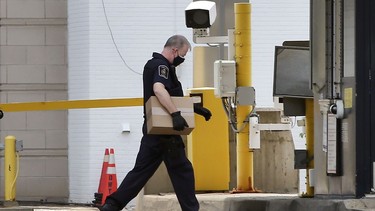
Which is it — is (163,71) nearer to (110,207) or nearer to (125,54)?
(110,207)

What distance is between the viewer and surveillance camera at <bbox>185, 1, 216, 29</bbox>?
51.9 feet

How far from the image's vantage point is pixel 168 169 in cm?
1285

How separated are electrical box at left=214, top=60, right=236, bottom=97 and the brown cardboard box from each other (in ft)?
9.50

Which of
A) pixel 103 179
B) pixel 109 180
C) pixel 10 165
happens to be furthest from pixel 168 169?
pixel 103 179

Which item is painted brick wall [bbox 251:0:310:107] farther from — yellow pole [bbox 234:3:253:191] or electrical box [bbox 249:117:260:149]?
electrical box [bbox 249:117:260:149]

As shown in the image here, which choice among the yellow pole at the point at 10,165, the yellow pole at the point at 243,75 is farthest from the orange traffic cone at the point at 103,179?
the yellow pole at the point at 243,75

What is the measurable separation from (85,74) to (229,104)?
6980mm

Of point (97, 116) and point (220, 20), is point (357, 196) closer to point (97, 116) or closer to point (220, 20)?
point (220, 20)

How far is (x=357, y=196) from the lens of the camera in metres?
11.7

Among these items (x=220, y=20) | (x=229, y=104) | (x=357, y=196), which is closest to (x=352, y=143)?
(x=357, y=196)

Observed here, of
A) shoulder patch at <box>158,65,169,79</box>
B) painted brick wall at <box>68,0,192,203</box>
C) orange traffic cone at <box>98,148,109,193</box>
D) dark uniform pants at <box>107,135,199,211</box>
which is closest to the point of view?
shoulder patch at <box>158,65,169,79</box>

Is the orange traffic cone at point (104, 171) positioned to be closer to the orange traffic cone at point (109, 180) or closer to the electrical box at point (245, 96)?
the orange traffic cone at point (109, 180)

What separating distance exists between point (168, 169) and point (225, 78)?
2985 mm

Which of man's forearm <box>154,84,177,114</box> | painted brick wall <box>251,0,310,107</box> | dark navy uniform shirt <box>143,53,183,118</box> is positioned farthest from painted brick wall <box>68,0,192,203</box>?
man's forearm <box>154,84,177,114</box>
